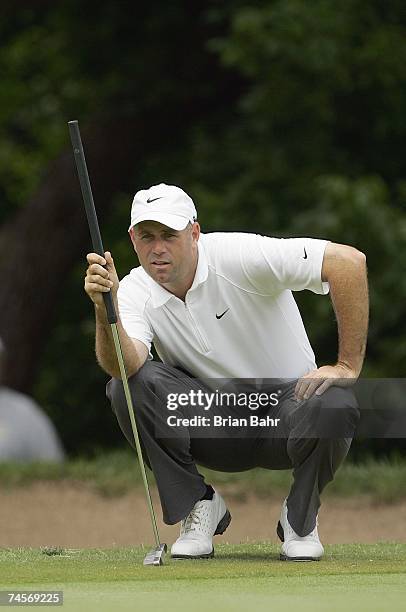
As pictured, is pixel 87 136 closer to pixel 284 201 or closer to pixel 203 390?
pixel 284 201

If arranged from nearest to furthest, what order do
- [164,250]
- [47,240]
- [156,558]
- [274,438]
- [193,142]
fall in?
[156,558] → [164,250] → [274,438] → [47,240] → [193,142]

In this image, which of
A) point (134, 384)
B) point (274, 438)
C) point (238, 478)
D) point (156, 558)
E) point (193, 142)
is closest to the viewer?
point (156, 558)

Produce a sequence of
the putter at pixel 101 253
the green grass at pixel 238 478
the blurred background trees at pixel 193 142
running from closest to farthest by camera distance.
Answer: the putter at pixel 101 253, the green grass at pixel 238 478, the blurred background trees at pixel 193 142

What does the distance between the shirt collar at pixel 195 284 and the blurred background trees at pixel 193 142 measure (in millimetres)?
5886

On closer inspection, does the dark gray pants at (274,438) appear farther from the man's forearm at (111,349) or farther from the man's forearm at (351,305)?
the man's forearm at (351,305)

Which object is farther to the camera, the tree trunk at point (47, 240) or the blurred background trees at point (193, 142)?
the tree trunk at point (47, 240)

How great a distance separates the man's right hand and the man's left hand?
26.8 inches

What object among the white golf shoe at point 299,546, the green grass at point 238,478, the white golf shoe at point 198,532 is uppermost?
the white golf shoe at point 198,532

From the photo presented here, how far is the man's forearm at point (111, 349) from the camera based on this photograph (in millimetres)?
4566

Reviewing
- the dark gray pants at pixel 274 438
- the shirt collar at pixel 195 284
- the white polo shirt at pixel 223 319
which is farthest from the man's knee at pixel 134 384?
the shirt collar at pixel 195 284

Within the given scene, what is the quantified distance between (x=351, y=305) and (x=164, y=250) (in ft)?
2.11

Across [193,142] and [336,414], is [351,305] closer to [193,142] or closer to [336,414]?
[336,414]

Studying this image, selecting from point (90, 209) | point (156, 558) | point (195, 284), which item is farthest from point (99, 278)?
point (156, 558)

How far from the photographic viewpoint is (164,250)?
475 cm
